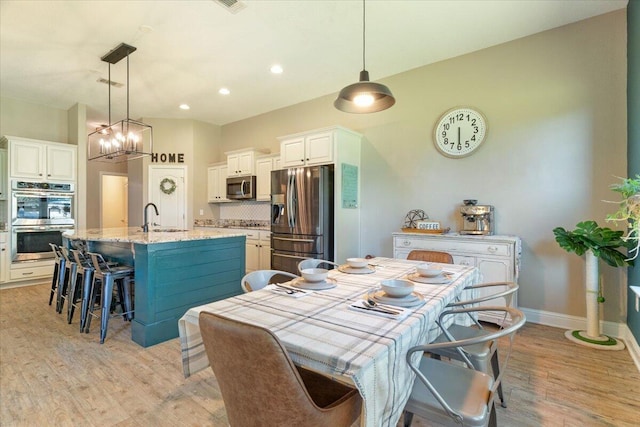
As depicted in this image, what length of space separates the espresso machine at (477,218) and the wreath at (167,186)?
17.8 feet

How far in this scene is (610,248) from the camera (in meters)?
2.71

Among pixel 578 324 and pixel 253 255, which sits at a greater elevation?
pixel 253 255

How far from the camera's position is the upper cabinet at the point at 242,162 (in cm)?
573

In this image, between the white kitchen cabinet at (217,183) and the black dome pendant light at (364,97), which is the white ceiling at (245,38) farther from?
the white kitchen cabinet at (217,183)

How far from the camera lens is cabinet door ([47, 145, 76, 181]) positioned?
17.3ft

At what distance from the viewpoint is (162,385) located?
86.3 inches

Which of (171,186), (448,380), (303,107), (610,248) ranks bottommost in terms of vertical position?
(448,380)

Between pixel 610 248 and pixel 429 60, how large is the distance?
2.81 m

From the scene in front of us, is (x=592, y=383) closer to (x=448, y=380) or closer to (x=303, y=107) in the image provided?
(x=448, y=380)

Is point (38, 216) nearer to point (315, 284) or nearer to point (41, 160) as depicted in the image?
point (41, 160)

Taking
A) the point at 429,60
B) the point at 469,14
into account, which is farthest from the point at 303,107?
the point at 469,14

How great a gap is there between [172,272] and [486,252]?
10.3 feet

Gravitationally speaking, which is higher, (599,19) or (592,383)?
(599,19)

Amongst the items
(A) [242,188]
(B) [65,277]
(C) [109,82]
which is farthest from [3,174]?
(A) [242,188]
